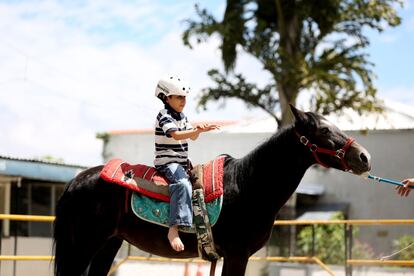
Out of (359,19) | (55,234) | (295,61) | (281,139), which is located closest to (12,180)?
(295,61)

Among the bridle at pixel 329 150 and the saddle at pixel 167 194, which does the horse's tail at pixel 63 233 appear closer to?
the saddle at pixel 167 194

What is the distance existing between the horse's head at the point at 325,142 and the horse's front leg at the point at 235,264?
90 cm

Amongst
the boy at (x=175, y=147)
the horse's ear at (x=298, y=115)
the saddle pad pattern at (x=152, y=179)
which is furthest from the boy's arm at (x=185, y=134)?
the horse's ear at (x=298, y=115)

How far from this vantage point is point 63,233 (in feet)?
18.0

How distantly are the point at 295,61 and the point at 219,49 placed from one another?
2091 millimetres

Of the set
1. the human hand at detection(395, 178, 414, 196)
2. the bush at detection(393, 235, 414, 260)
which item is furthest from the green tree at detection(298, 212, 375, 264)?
the human hand at detection(395, 178, 414, 196)

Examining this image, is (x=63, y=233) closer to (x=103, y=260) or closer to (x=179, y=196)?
(x=103, y=260)

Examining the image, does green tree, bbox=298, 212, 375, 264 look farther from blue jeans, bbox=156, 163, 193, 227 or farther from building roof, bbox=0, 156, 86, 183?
blue jeans, bbox=156, 163, 193, 227

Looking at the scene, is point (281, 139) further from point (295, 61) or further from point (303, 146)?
point (295, 61)

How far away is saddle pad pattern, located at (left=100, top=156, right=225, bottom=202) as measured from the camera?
5.14 metres

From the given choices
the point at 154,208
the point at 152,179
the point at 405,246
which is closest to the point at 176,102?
the point at 152,179

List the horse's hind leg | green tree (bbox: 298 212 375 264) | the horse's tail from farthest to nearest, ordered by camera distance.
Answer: green tree (bbox: 298 212 375 264)
the horse's hind leg
the horse's tail

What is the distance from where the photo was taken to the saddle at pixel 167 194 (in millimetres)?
5066

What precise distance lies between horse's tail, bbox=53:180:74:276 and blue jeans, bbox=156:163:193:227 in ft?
3.08
